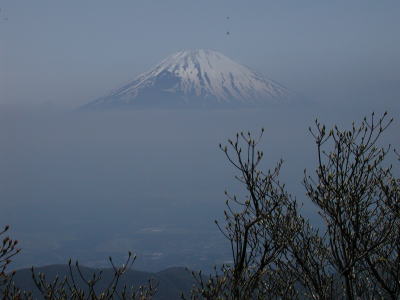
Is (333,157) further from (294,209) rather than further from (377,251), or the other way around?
(377,251)

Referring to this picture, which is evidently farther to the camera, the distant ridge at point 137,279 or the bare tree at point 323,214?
the distant ridge at point 137,279

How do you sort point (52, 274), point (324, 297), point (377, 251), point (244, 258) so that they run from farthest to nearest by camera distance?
point (52, 274)
point (377, 251)
point (324, 297)
point (244, 258)

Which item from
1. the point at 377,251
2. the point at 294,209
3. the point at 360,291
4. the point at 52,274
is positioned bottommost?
the point at 52,274

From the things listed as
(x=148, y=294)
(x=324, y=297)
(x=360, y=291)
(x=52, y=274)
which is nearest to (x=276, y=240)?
(x=324, y=297)

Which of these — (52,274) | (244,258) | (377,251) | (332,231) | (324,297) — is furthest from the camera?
(52,274)

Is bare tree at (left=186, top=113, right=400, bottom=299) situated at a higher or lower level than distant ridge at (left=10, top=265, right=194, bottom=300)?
higher

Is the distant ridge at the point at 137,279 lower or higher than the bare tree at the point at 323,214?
lower

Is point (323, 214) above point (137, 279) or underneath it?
above

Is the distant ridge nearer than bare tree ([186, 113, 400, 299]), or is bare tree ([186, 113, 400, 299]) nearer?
bare tree ([186, 113, 400, 299])

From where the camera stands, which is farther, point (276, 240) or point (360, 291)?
point (360, 291)

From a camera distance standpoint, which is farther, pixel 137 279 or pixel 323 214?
pixel 137 279

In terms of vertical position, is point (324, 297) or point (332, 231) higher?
point (332, 231)
